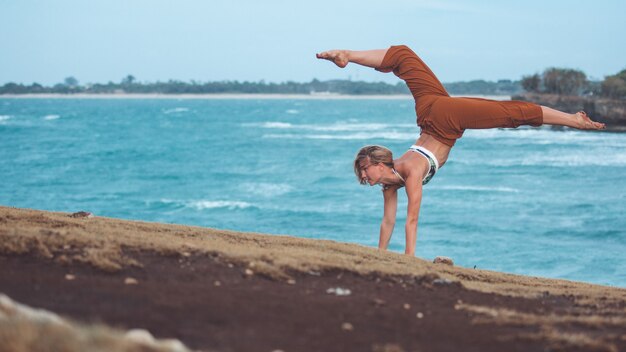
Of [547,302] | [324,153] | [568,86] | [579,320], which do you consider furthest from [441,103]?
[568,86]

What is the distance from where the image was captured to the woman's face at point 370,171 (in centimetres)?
768

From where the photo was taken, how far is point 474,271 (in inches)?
291

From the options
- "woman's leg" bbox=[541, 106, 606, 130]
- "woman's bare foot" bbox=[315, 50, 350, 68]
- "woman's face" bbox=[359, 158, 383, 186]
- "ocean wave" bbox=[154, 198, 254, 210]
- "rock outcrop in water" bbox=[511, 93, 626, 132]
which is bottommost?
"ocean wave" bbox=[154, 198, 254, 210]

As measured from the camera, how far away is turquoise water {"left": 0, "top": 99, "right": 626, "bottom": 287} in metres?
27.0

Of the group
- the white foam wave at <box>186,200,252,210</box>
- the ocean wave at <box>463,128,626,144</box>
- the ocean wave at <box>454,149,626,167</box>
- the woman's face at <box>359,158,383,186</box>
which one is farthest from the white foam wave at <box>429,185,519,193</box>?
the woman's face at <box>359,158,383,186</box>

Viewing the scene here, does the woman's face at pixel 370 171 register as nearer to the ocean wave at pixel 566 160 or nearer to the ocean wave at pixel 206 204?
the ocean wave at pixel 206 204

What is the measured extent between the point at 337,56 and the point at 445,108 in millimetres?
1198

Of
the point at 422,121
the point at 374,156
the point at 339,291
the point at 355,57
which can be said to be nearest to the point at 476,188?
the point at 422,121

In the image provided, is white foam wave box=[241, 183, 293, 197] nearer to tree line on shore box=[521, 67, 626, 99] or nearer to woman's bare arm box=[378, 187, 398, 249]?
woman's bare arm box=[378, 187, 398, 249]

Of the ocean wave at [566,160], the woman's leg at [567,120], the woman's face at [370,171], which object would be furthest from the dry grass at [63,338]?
the ocean wave at [566,160]

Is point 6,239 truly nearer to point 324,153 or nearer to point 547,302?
point 547,302

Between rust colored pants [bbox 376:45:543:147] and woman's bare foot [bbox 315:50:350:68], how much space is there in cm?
41

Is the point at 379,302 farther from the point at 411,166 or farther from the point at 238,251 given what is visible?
the point at 411,166

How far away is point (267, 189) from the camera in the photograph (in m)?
42.5
